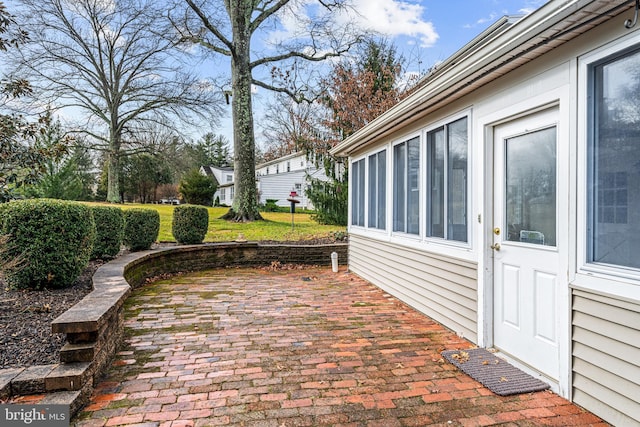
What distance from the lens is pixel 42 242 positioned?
393 centimetres

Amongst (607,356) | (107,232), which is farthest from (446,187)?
(107,232)

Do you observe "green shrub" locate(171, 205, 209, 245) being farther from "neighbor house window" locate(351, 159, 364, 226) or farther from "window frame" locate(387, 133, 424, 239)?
"window frame" locate(387, 133, 424, 239)

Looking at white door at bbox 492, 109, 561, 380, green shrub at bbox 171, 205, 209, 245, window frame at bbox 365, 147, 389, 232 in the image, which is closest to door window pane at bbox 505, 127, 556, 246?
white door at bbox 492, 109, 561, 380

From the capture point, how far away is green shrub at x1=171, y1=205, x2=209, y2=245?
8.57 m

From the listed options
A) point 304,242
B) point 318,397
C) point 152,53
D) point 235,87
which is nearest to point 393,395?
point 318,397

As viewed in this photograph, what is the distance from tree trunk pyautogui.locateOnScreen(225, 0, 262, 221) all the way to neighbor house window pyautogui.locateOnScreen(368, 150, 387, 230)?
7411mm

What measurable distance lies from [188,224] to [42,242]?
4.63 metres

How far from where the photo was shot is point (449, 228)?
421 cm

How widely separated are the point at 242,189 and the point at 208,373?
10703 mm

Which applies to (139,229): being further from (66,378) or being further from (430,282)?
(430,282)

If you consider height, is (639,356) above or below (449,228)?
→ below

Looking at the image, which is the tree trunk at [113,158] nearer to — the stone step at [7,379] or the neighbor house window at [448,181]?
the neighbor house window at [448,181]

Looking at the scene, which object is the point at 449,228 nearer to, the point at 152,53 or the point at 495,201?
the point at 495,201

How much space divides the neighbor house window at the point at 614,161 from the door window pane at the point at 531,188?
16.3 inches
